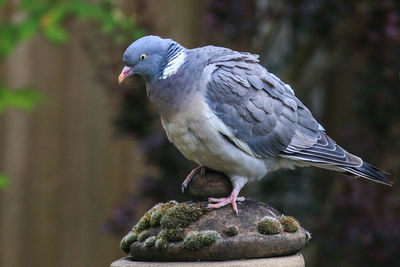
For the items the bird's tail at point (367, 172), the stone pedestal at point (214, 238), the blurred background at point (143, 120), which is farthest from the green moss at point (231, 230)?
the blurred background at point (143, 120)

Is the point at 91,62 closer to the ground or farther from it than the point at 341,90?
farther from it

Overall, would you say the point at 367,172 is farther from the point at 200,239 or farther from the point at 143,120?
the point at 143,120

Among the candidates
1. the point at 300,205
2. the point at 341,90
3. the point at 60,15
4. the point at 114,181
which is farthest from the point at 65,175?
the point at 341,90

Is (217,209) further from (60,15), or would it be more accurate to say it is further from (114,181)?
(114,181)

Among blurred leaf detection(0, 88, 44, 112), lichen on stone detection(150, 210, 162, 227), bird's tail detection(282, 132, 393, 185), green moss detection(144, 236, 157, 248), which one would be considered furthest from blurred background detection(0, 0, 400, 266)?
green moss detection(144, 236, 157, 248)

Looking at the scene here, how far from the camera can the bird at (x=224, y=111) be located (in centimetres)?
314

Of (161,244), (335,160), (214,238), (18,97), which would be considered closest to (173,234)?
(161,244)

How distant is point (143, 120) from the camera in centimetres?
519

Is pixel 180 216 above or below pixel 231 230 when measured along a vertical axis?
above

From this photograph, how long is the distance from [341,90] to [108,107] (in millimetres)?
2200

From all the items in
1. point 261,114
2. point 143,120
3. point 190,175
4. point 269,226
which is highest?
point 143,120

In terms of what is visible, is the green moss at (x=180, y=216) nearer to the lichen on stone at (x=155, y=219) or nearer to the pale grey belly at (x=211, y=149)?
the lichen on stone at (x=155, y=219)

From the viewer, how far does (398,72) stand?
4949 mm

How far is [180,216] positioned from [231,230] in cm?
25
